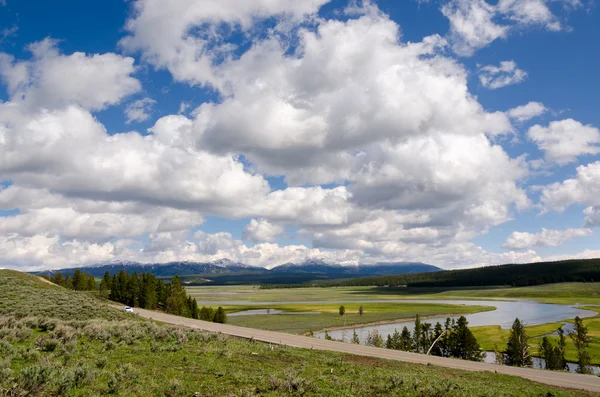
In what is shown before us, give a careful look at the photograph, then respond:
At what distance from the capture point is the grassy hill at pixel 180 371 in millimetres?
14773

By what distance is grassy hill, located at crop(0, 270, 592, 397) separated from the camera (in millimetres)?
14773

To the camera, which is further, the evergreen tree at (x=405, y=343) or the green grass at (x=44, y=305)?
the evergreen tree at (x=405, y=343)

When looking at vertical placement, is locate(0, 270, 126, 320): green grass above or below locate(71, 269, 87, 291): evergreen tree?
above

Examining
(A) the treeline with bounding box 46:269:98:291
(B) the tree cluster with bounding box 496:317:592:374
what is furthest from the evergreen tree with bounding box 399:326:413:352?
(A) the treeline with bounding box 46:269:98:291

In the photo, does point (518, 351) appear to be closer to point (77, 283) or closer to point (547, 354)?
point (547, 354)

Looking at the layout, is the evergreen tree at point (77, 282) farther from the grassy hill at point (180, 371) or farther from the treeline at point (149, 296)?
the grassy hill at point (180, 371)

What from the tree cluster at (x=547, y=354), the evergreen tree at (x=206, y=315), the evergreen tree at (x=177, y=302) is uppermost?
the evergreen tree at (x=177, y=302)

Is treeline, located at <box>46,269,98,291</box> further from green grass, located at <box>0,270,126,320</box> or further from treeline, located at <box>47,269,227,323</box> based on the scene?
green grass, located at <box>0,270,126,320</box>

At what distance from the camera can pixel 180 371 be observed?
60.7 ft

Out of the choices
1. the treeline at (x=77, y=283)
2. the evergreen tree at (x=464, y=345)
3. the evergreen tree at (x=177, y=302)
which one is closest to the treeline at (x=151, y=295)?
the evergreen tree at (x=177, y=302)

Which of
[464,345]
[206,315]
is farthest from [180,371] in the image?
[206,315]

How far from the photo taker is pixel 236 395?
15.5 metres

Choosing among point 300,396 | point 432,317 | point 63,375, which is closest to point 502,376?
point 300,396

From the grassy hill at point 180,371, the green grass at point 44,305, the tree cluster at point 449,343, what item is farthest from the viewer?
the tree cluster at point 449,343
